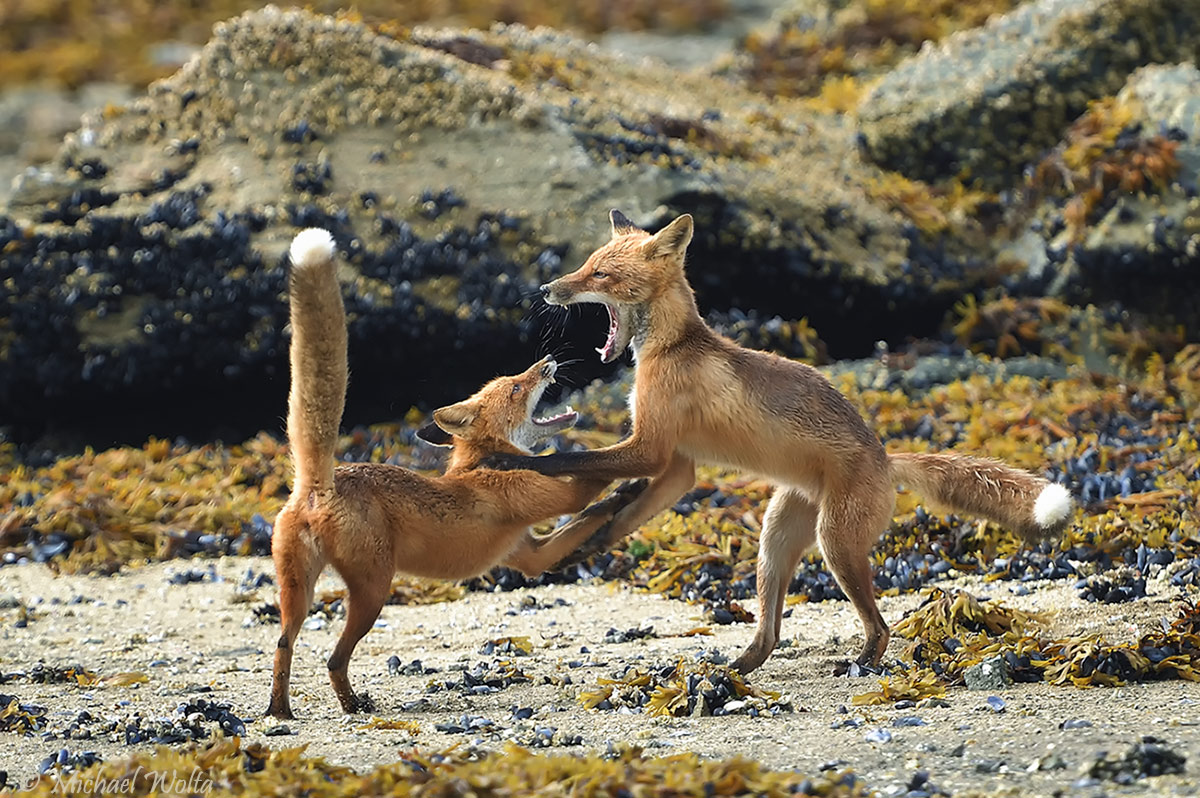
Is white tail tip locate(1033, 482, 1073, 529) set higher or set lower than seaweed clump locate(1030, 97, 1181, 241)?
lower

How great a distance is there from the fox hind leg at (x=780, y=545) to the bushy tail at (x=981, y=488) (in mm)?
512

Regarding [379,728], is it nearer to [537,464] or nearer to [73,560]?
[537,464]

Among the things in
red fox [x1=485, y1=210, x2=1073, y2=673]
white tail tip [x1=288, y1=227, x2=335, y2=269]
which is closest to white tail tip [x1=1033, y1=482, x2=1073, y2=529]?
red fox [x1=485, y1=210, x2=1073, y2=673]

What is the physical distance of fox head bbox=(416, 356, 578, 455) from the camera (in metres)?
7.23

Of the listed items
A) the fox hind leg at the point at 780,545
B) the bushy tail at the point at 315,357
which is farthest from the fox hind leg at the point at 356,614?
the fox hind leg at the point at 780,545

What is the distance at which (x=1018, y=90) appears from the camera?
14.5 m

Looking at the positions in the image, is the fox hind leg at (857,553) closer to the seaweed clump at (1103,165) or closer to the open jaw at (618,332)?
the open jaw at (618,332)

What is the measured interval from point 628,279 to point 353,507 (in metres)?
1.91

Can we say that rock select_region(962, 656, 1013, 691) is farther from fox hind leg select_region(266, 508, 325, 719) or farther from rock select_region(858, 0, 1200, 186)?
rock select_region(858, 0, 1200, 186)

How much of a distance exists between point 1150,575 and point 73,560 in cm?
718

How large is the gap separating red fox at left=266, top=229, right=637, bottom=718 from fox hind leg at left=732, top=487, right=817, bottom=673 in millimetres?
959

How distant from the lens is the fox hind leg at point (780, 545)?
7.00 metres

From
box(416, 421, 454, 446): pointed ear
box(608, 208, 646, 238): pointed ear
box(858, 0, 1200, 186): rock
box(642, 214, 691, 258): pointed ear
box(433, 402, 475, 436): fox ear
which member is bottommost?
box(416, 421, 454, 446): pointed ear

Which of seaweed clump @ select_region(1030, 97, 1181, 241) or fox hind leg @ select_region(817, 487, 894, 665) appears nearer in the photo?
fox hind leg @ select_region(817, 487, 894, 665)
